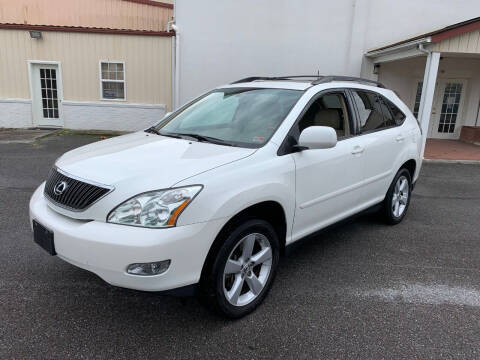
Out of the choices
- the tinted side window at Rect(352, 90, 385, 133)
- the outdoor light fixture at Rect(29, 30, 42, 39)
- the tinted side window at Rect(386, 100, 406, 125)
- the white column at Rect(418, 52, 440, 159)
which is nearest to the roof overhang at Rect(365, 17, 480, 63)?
the white column at Rect(418, 52, 440, 159)

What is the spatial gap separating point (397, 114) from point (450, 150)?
25.6 ft

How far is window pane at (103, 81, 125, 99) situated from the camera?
13188 mm

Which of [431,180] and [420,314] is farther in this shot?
[431,180]

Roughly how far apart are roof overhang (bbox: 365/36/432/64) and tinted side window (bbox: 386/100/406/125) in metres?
5.12

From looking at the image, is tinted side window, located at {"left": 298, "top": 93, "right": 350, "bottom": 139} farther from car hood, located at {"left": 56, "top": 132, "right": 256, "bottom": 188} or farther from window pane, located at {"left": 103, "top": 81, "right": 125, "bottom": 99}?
window pane, located at {"left": 103, "top": 81, "right": 125, "bottom": 99}

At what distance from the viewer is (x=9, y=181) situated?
21.8ft

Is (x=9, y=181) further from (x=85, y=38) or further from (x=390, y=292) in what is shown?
(x=85, y=38)

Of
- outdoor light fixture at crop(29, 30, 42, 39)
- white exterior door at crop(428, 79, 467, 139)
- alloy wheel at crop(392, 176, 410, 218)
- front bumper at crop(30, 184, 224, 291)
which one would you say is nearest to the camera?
front bumper at crop(30, 184, 224, 291)

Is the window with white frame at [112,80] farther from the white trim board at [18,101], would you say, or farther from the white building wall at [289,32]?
the white trim board at [18,101]

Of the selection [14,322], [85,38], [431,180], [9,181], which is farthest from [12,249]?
[85,38]

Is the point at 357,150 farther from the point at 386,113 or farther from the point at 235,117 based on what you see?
the point at 235,117

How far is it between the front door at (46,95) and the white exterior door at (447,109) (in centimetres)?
1273

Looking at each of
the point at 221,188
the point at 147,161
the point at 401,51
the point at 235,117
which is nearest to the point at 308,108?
the point at 235,117

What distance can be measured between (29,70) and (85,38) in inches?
83.3
